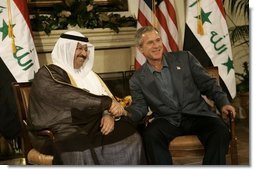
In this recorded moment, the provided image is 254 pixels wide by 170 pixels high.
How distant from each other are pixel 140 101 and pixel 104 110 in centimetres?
29

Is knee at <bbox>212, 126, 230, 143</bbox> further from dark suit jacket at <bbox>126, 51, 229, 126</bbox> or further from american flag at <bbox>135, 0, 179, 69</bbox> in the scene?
american flag at <bbox>135, 0, 179, 69</bbox>

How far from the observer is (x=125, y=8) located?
12.3ft

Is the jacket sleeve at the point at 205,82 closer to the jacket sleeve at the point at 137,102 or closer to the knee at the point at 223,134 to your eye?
the knee at the point at 223,134

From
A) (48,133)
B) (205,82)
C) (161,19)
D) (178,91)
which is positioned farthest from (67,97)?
(161,19)

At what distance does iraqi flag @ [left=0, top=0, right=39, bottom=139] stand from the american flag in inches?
36.1

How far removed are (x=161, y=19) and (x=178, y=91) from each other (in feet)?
3.79

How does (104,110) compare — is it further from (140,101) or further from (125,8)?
(125,8)

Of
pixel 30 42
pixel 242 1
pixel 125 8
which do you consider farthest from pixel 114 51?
pixel 242 1

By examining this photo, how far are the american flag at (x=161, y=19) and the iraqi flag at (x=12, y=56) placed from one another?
0.92 meters

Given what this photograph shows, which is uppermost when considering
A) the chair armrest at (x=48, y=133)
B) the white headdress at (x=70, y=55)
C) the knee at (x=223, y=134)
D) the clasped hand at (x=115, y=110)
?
the white headdress at (x=70, y=55)

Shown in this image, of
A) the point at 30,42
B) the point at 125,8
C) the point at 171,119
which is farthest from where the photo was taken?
the point at 125,8

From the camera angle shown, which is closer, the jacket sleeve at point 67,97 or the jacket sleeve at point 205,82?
the jacket sleeve at point 67,97

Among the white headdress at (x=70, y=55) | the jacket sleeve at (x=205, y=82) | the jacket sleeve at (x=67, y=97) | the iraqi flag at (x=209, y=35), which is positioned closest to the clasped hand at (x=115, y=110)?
the jacket sleeve at (x=67, y=97)

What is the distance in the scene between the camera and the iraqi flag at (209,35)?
3213mm
